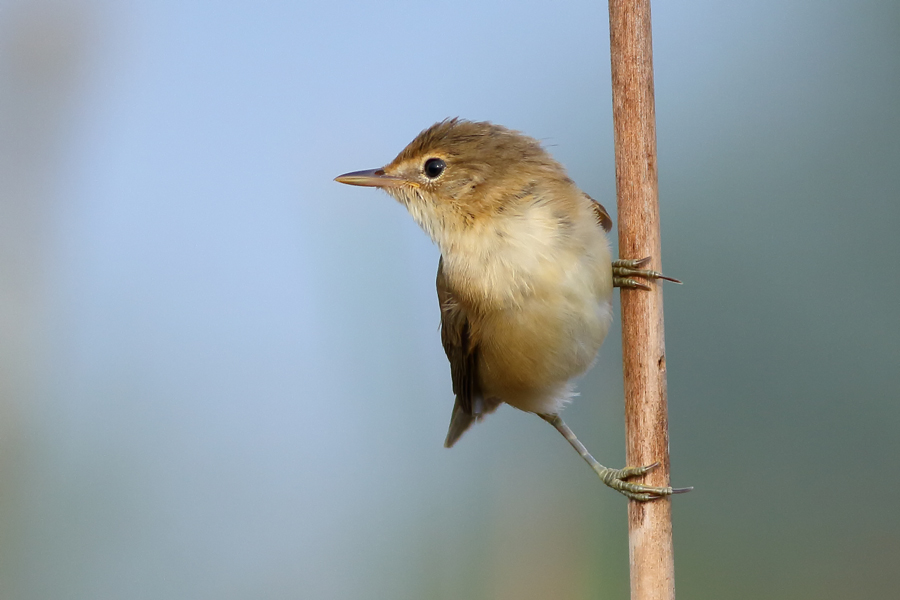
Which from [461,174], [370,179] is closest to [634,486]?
[461,174]

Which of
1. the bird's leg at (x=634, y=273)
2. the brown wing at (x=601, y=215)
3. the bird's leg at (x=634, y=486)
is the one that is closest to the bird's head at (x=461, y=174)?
the brown wing at (x=601, y=215)

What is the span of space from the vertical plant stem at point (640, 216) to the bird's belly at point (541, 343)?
0.86ft

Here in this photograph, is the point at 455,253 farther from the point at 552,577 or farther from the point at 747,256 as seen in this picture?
the point at 747,256

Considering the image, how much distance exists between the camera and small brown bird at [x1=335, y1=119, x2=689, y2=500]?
1669mm

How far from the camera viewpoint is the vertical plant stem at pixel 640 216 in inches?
54.9

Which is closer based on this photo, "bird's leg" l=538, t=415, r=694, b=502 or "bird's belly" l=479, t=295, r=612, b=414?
"bird's leg" l=538, t=415, r=694, b=502

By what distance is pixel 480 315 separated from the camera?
1776 millimetres

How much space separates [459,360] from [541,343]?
0.30 m

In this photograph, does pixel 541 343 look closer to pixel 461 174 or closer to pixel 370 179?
pixel 461 174

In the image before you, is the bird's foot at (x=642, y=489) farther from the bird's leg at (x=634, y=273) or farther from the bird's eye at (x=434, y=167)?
the bird's eye at (x=434, y=167)

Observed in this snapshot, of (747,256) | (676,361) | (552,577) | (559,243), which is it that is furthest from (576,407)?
(559,243)

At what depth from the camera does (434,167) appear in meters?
1.80

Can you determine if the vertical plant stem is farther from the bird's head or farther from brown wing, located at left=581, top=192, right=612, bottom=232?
brown wing, located at left=581, top=192, right=612, bottom=232

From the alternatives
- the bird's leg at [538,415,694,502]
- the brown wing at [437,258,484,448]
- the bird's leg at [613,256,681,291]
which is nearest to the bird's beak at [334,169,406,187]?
the brown wing at [437,258,484,448]
